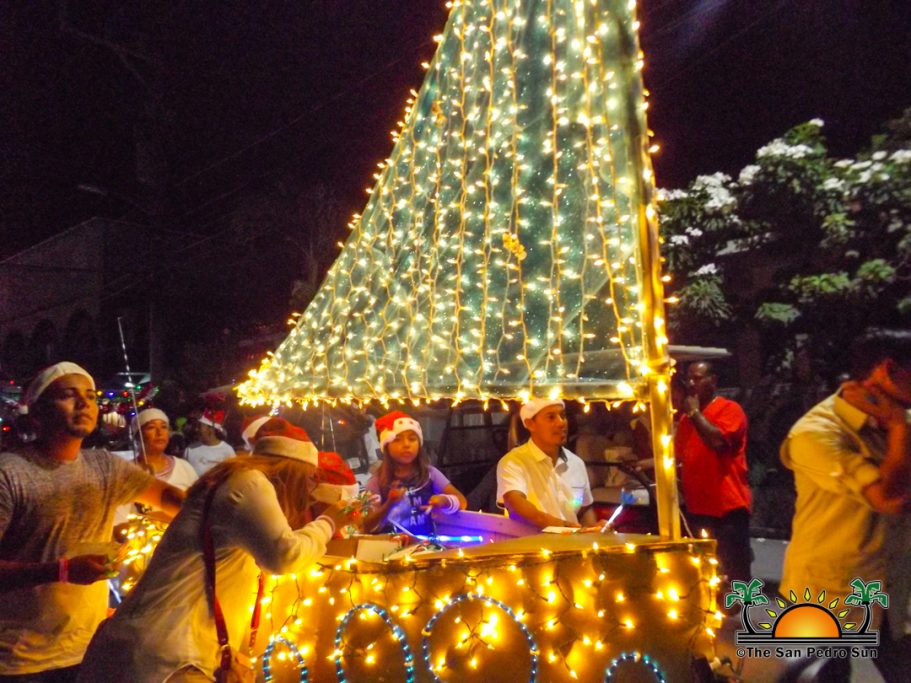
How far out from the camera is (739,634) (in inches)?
114

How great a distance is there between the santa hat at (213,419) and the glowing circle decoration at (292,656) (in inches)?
199

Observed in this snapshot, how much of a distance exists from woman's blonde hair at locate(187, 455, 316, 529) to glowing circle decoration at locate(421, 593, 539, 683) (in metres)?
0.65

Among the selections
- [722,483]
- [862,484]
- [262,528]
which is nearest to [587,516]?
[722,483]

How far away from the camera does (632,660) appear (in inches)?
93.1

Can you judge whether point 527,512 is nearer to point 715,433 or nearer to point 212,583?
point 212,583

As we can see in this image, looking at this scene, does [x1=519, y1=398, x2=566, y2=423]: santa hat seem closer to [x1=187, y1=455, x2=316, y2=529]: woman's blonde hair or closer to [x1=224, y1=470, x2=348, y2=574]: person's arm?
[x1=187, y1=455, x2=316, y2=529]: woman's blonde hair

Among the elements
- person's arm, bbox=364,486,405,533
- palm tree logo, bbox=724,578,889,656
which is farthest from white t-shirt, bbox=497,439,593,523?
palm tree logo, bbox=724,578,889,656

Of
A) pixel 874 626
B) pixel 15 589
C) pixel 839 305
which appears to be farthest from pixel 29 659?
pixel 839 305

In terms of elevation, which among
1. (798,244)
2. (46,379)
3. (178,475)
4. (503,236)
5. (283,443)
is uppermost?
(798,244)

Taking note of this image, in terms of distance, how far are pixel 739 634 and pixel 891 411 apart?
3.69ft

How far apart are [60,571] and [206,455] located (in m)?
4.56

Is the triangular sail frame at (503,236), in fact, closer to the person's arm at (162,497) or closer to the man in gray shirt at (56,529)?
the person's arm at (162,497)

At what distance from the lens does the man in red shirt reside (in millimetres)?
5164

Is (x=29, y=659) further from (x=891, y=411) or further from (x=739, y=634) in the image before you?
(x=891, y=411)
